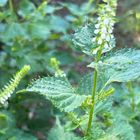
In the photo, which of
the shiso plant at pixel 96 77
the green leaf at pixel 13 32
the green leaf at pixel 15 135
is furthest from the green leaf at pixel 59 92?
the green leaf at pixel 13 32

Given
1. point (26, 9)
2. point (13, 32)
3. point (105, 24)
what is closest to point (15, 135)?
point (13, 32)

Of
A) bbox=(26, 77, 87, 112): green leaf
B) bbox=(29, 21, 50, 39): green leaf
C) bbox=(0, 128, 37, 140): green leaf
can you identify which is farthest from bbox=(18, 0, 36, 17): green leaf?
bbox=(26, 77, 87, 112): green leaf

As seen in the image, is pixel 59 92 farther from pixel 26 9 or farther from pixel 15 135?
pixel 26 9

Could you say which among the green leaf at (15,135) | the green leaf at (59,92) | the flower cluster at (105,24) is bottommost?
the green leaf at (15,135)

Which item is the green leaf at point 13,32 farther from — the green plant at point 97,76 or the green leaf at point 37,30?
the green plant at point 97,76

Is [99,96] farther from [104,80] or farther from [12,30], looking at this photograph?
[12,30]

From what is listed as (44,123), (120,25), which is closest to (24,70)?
(44,123)

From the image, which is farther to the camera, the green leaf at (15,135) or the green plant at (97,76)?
the green leaf at (15,135)
